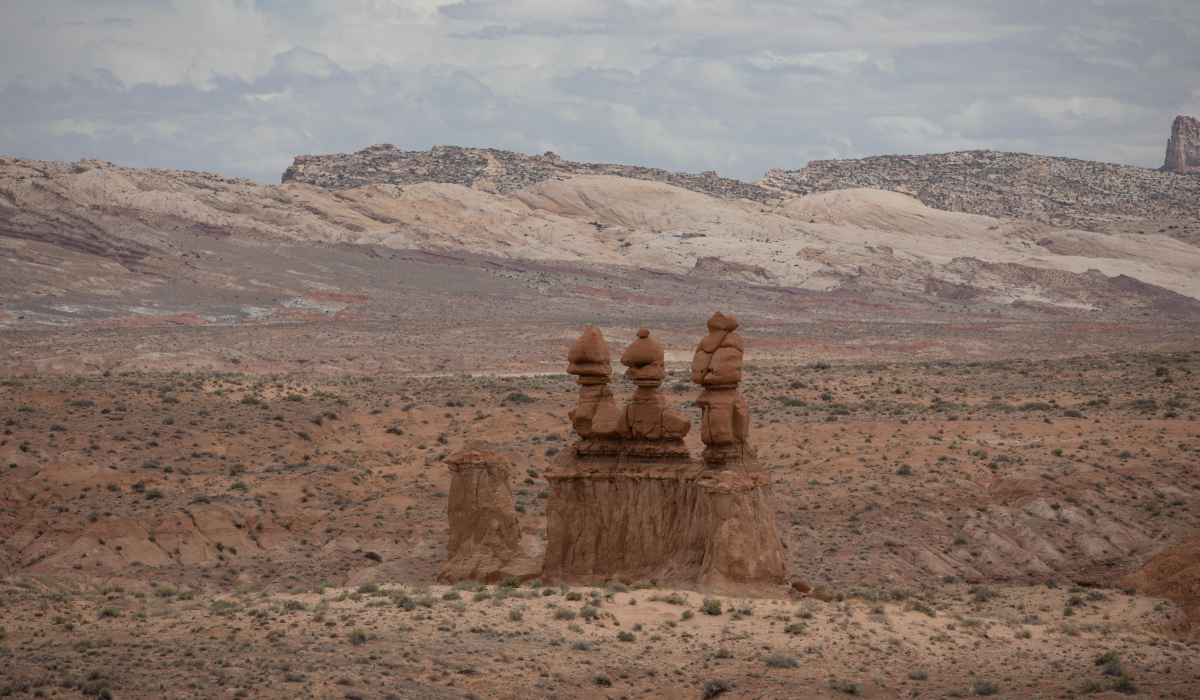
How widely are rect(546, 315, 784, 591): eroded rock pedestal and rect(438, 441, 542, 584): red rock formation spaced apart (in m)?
1.68

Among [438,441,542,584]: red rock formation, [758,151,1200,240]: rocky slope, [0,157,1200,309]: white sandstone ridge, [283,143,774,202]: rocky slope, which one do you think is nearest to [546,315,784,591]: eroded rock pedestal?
[438,441,542,584]: red rock formation

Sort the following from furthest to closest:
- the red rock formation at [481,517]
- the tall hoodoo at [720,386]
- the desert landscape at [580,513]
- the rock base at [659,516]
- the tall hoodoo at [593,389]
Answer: the red rock formation at [481,517] → the tall hoodoo at [593,389] → the tall hoodoo at [720,386] → the rock base at [659,516] → the desert landscape at [580,513]

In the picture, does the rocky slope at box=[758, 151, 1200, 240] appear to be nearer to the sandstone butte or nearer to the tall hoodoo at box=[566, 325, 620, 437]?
the tall hoodoo at box=[566, 325, 620, 437]

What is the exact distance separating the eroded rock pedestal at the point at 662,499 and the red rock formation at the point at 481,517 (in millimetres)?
1680

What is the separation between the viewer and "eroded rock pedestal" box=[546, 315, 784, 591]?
64.5 ft

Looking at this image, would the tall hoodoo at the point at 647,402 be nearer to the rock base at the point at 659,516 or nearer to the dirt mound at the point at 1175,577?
the rock base at the point at 659,516

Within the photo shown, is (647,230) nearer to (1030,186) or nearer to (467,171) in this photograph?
(467,171)

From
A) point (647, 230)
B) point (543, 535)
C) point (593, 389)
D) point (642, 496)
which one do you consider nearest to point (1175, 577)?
point (642, 496)

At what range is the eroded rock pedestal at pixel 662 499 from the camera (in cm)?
1967

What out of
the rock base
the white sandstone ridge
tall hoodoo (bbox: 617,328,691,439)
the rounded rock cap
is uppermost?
the white sandstone ridge

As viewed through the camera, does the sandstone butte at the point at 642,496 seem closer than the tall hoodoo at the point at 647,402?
Yes

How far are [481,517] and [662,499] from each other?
473 cm

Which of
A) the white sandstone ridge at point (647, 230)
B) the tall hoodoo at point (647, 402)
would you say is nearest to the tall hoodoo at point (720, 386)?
the tall hoodoo at point (647, 402)

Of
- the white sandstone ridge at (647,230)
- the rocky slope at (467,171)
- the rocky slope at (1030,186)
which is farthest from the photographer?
the rocky slope at (467,171)
